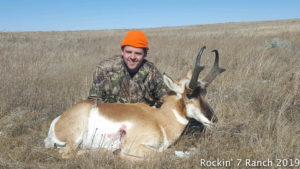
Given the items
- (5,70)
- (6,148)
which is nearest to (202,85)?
(6,148)

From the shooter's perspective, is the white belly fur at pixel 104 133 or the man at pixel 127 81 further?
the man at pixel 127 81

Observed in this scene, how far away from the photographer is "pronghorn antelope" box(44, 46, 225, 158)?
3352mm

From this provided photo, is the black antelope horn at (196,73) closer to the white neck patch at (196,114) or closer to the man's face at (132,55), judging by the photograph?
the white neck patch at (196,114)

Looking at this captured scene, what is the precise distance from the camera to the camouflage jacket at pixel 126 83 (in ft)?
15.1

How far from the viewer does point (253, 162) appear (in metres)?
2.94

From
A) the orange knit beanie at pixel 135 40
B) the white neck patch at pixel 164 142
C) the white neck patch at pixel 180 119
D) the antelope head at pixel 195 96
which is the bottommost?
the white neck patch at pixel 164 142

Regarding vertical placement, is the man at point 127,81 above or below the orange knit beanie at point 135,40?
below

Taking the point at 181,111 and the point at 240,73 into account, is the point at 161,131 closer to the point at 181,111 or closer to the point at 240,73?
the point at 181,111

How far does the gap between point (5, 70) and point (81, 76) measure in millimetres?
2327

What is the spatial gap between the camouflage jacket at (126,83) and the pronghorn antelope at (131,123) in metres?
0.97

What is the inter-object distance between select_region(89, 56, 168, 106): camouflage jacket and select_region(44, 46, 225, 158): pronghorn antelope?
970mm

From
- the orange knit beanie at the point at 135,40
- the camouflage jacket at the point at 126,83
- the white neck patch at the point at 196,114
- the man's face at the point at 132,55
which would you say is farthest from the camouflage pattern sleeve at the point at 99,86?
the white neck patch at the point at 196,114

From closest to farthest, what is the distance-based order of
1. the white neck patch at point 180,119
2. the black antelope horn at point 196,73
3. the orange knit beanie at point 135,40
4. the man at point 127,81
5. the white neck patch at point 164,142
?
the black antelope horn at point 196,73 → the white neck patch at point 164,142 → the white neck patch at point 180,119 → the orange knit beanie at point 135,40 → the man at point 127,81

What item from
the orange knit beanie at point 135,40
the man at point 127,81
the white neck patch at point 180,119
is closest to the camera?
the white neck patch at point 180,119
